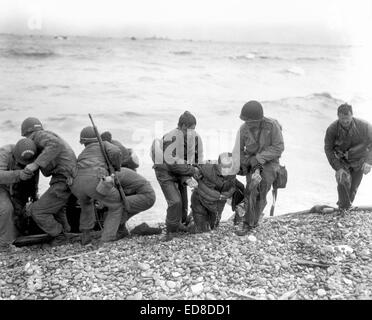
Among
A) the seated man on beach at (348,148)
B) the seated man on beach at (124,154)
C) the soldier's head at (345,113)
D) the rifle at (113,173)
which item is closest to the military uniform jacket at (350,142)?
the seated man on beach at (348,148)

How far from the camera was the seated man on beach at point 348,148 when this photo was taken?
21.0 feet

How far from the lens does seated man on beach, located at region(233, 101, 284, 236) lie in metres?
5.98

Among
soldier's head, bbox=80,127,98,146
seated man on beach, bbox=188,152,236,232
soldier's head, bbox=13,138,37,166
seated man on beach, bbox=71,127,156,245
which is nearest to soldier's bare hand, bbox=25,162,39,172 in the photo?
soldier's head, bbox=13,138,37,166

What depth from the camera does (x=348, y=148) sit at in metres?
6.54

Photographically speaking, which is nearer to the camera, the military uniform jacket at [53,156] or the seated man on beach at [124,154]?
the military uniform jacket at [53,156]

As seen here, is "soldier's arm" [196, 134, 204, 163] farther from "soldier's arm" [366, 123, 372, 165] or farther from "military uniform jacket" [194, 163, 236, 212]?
"soldier's arm" [366, 123, 372, 165]

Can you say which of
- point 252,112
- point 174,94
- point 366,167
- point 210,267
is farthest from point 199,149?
point 174,94

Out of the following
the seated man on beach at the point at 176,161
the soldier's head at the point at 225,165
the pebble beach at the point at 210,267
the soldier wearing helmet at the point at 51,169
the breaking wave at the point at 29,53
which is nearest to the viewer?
the pebble beach at the point at 210,267

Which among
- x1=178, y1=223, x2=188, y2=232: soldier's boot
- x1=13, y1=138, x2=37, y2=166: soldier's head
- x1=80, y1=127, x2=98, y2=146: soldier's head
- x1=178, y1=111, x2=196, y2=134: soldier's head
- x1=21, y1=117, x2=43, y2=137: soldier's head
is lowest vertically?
x1=178, y1=223, x2=188, y2=232: soldier's boot

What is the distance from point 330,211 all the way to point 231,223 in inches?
64.2

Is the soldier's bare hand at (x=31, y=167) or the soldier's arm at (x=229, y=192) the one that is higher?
the soldier's bare hand at (x=31, y=167)

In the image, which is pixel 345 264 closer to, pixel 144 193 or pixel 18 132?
pixel 144 193

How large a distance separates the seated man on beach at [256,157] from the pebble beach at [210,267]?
41 centimetres

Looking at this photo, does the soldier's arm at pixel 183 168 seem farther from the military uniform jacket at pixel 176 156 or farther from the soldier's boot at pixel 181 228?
the soldier's boot at pixel 181 228
